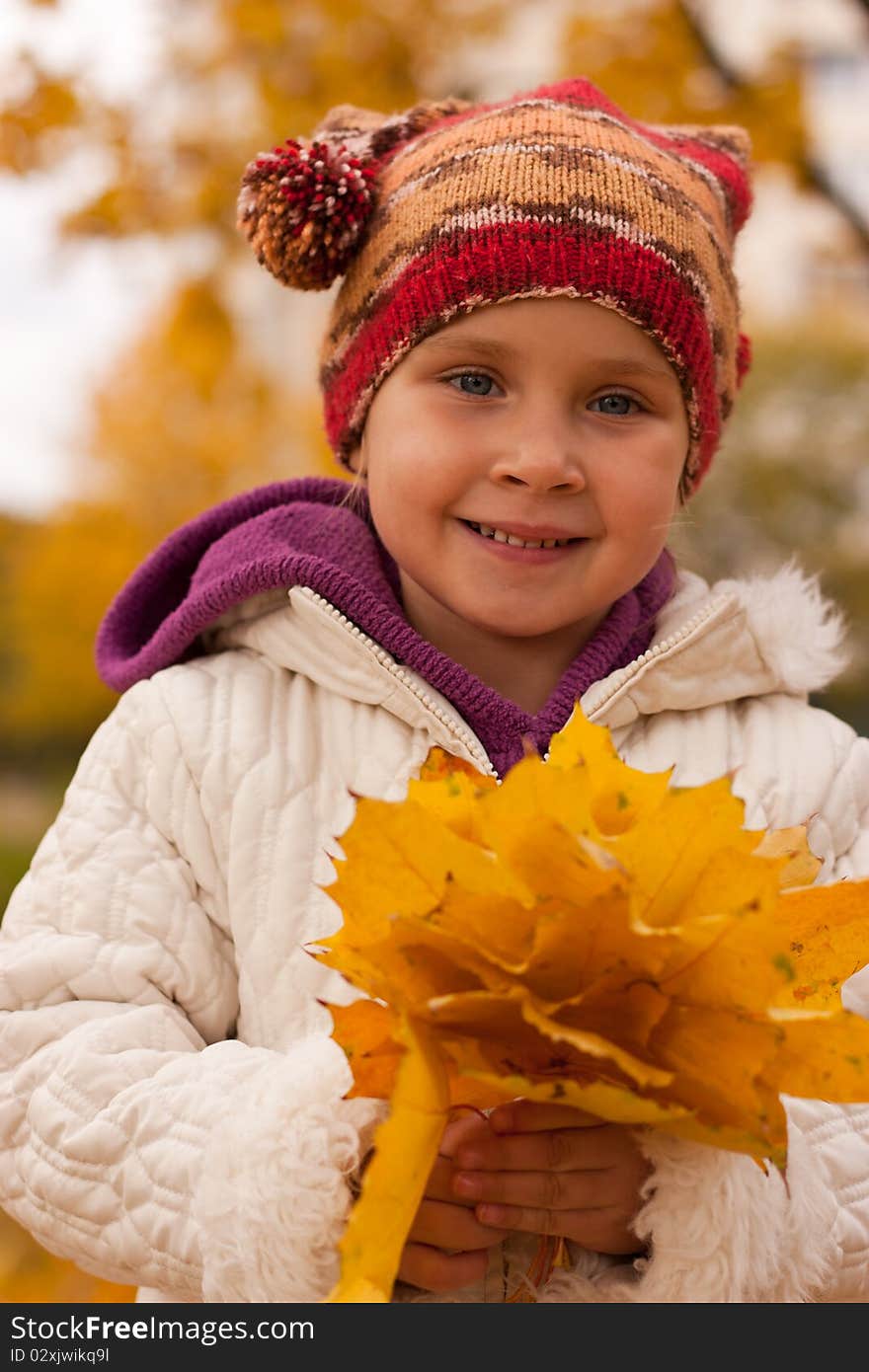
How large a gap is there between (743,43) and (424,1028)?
597 inches

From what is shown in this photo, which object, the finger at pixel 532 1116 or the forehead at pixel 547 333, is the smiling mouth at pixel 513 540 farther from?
the finger at pixel 532 1116

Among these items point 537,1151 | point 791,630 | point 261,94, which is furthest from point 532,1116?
point 261,94

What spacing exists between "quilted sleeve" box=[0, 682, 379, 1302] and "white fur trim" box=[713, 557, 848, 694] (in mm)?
771

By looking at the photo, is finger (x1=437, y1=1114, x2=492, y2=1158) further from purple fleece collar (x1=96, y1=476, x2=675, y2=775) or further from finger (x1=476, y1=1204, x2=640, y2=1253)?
purple fleece collar (x1=96, y1=476, x2=675, y2=775)

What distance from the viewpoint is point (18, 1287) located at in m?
3.93

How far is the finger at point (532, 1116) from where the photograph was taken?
4.14 feet

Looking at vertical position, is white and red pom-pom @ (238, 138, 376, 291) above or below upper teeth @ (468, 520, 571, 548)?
above

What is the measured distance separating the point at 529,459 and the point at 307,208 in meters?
0.47

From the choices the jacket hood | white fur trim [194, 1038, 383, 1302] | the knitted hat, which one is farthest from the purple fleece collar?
white fur trim [194, 1038, 383, 1302]

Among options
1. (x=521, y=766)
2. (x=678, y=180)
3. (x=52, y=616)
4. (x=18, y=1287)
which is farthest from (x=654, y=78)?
(x=52, y=616)

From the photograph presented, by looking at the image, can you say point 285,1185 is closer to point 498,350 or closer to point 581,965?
point 581,965

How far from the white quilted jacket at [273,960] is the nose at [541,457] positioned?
261 mm

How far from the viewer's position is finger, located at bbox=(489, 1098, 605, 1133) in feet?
4.14
